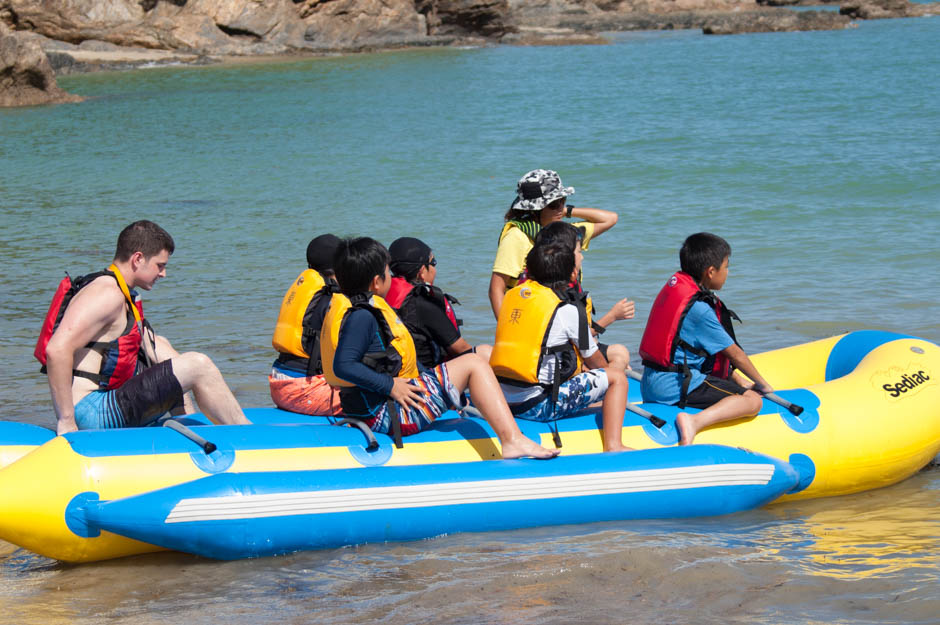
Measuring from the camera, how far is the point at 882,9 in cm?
5925

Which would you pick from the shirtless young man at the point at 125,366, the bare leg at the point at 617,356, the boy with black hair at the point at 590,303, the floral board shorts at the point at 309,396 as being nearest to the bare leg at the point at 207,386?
the shirtless young man at the point at 125,366

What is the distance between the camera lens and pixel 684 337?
15.5 feet

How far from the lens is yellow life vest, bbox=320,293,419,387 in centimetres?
421

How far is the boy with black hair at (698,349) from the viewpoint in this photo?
4.64 meters

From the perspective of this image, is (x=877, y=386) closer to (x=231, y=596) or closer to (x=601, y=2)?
(x=231, y=596)

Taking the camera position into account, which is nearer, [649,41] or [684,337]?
[684,337]

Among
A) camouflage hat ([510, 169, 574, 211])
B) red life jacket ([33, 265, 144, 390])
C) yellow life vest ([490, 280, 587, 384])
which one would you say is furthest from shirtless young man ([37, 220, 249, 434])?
camouflage hat ([510, 169, 574, 211])

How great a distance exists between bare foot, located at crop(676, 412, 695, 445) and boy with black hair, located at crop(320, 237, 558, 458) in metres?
0.66

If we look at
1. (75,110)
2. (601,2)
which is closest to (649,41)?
(601,2)

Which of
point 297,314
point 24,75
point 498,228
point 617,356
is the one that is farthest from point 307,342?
point 24,75

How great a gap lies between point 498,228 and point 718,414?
767 centimetres

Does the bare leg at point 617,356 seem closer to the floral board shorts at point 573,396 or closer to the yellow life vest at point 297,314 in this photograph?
the floral board shorts at point 573,396

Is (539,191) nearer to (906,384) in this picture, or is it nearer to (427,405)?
(427,405)

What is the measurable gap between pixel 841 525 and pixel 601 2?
6824 centimetres
